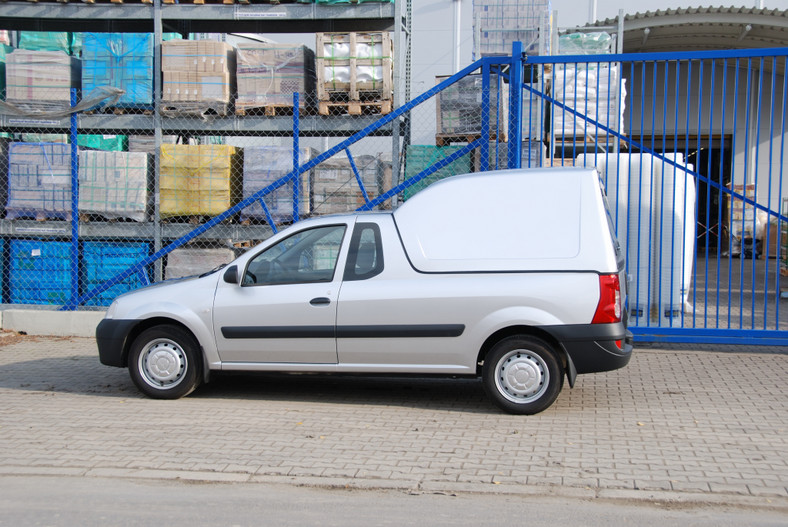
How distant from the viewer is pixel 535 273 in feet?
21.4

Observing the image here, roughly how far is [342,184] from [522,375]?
5.79 meters

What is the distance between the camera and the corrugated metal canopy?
18.4 meters

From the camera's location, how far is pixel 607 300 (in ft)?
21.0

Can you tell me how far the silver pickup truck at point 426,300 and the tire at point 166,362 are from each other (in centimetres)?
1

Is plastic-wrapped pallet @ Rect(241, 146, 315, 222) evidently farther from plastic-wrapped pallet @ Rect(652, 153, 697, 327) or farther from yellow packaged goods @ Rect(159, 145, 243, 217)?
plastic-wrapped pallet @ Rect(652, 153, 697, 327)

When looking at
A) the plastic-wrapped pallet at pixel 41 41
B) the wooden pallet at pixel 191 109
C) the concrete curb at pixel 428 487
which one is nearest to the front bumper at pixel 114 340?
the concrete curb at pixel 428 487

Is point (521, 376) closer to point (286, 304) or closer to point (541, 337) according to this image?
point (541, 337)

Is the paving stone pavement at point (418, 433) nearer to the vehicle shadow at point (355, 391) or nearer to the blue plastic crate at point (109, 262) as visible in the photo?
the vehicle shadow at point (355, 391)

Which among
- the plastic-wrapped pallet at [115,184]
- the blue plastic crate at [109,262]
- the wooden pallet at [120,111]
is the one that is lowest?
the blue plastic crate at [109,262]

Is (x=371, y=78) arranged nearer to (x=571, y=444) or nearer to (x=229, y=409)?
(x=229, y=409)

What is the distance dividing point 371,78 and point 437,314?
6.06 m

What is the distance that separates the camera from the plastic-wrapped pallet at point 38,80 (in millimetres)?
12266

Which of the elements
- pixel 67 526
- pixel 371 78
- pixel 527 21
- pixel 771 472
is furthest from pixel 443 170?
pixel 67 526

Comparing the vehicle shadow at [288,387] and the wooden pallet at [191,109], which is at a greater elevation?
the wooden pallet at [191,109]
